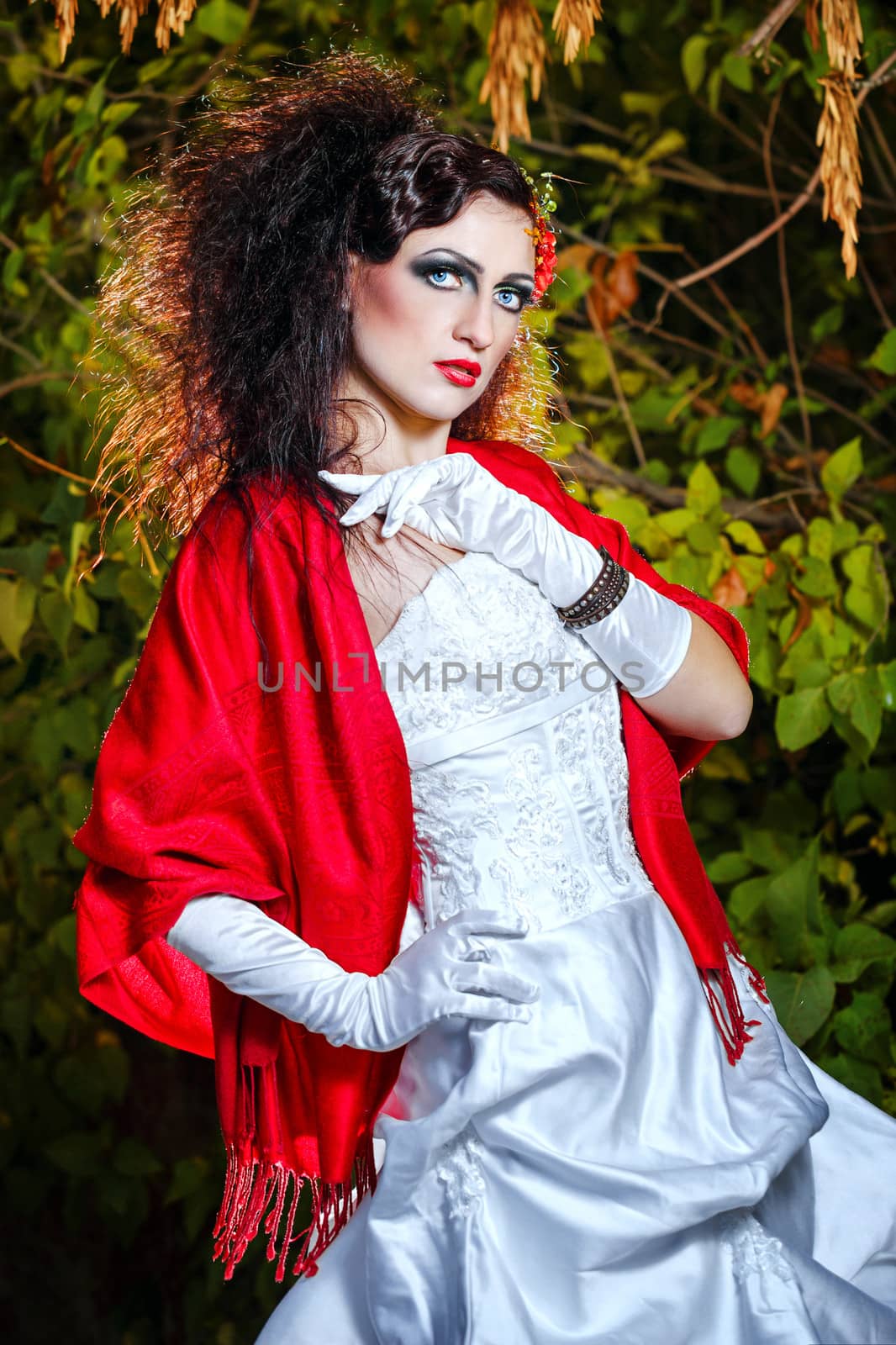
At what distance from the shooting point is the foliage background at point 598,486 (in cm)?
176

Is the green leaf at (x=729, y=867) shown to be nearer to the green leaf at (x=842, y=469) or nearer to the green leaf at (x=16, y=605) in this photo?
the green leaf at (x=842, y=469)

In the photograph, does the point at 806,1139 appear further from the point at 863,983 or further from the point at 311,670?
the point at 863,983

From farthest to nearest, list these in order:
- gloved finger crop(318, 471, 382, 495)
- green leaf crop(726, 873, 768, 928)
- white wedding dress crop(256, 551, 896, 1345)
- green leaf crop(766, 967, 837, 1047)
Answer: green leaf crop(726, 873, 768, 928)
green leaf crop(766, 967, 837, 1047)
gloved finger crop(318, 471, 382, 495)
white wedding dress crop(256, 551, 896, 1345)

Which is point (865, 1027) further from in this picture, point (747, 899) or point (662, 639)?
point (662, 639)

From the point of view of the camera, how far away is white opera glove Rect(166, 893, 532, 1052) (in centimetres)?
88

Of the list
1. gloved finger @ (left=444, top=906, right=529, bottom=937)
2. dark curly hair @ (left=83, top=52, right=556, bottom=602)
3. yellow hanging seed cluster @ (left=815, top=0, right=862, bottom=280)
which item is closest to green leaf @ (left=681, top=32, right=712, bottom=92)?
yellow hanging seed cluster @ (left=815, top=0, right=862, bottom=280)

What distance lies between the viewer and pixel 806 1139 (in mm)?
941

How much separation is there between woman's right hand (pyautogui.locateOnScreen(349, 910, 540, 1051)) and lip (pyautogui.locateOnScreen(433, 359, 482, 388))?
0.40 meters

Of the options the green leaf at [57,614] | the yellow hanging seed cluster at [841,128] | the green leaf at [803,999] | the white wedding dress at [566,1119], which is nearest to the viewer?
the white wedding dress at [566,1119]

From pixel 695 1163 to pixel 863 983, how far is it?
0.97 meters

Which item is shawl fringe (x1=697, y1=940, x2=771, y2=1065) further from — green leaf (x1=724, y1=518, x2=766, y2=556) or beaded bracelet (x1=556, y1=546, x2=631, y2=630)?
green leaf (x1=724, y1=518, x2=766, y2=556)

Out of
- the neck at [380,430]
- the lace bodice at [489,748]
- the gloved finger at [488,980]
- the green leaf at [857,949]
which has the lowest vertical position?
the green leaf at [857,949]

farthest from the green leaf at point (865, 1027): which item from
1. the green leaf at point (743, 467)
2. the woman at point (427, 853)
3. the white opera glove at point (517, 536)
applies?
the white opera glove at point (517, 536)

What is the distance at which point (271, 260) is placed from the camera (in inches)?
41.3
